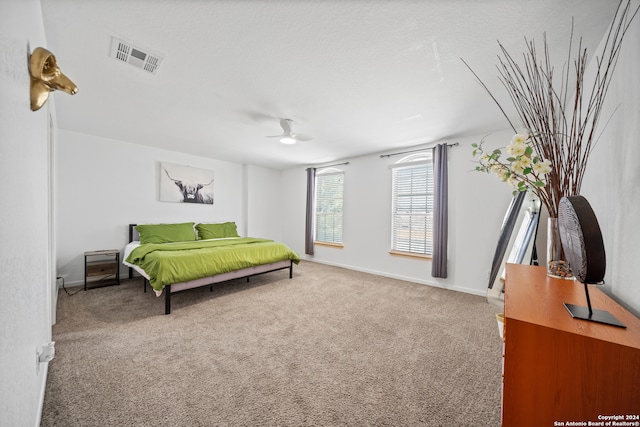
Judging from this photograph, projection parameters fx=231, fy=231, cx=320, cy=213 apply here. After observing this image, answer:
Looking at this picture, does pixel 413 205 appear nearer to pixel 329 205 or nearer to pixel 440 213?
pixel 440 213

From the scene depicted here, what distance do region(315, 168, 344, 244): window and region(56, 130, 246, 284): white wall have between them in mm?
2704

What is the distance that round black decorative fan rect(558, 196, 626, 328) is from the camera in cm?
71

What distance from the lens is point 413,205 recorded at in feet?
13.1

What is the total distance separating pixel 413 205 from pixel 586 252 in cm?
339

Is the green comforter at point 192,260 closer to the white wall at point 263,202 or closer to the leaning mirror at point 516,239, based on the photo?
the white wall at point 263,202

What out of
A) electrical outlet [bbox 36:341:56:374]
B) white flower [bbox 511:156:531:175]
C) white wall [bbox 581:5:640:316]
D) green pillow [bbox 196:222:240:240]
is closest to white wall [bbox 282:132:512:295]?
green pillow [bbox 196:222:240:240]

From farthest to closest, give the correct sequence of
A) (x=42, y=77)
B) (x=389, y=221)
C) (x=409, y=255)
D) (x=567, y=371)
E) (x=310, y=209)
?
(x=310, y=209) < (x=389, y=221) < (x=409, y=255) < (x=42, y=77) < (x=567, y=371)

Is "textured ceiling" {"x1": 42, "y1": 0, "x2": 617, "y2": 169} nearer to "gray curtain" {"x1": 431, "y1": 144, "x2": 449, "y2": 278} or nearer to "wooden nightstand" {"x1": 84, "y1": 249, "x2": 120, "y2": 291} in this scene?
"gray curtain" {"x1": 431, "y1": 144, "x2": 449, "y2": 278}

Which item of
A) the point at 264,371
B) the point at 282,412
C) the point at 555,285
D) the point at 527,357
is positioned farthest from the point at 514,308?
the point at 264,371

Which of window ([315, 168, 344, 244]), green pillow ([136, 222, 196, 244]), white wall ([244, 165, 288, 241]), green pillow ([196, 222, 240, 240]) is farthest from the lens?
white wall ([244, 165, 288, 241])

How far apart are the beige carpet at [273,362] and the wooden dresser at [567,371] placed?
2.70ft

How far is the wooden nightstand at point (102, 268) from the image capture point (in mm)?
3415

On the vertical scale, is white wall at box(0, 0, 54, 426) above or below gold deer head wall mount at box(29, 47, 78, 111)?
below

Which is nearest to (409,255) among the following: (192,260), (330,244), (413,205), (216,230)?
(413,205)
